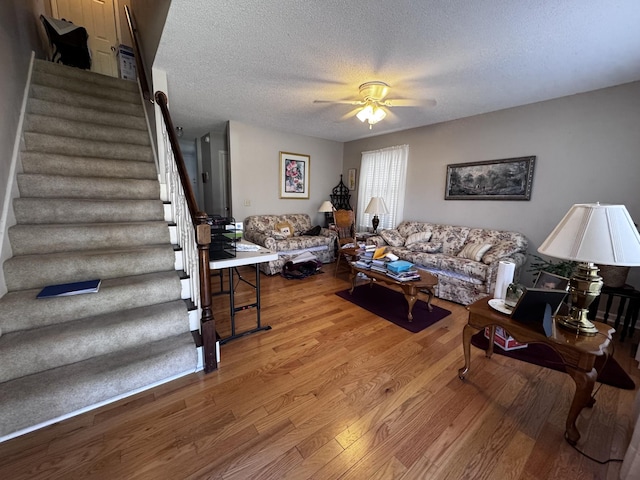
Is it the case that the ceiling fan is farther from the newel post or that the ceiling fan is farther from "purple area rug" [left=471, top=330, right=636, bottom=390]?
"purple area rug" [left=471, top=330, right=636, bottom=390]

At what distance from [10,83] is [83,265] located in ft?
5.47

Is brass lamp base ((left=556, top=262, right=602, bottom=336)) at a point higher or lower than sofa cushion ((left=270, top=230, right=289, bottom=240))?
higher

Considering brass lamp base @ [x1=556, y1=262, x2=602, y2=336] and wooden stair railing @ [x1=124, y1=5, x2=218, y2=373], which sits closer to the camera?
brass lamp base @ [x1=556, y1=262, x2=602, y2=336]

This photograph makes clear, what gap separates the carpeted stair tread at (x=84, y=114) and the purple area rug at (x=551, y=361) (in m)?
4.26

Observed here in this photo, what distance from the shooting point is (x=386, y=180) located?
4.83 meters

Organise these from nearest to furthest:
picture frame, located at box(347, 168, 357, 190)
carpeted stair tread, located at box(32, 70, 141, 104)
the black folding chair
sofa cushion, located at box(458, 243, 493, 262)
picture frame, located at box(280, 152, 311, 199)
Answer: carpeted stair tread, located at box(32, 70, 141, 104)
sofa cushion, located at box(458, 243, 493, 262)
the black folding chair
picture frame, located at box(280, 152, 311, 199)
picture frame, located at box(347, 168, 357, 190)

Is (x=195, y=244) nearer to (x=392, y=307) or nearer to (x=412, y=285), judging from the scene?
(x=412, y=285)

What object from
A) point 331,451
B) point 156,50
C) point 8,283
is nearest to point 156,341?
point 8,283

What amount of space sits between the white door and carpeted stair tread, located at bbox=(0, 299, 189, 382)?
189 inches

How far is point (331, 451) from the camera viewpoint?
127 centimetres

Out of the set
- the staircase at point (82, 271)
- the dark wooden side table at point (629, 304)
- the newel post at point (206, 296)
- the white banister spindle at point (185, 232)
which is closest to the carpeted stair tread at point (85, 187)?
the staircase at point (82, 271)

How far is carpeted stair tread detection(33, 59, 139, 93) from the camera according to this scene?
2.83 metres

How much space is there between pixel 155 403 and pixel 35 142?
251cm

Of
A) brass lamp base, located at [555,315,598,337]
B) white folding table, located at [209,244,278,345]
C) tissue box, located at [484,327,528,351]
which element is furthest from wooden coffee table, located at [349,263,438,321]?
white folding table, located at [209,244,278,345]
